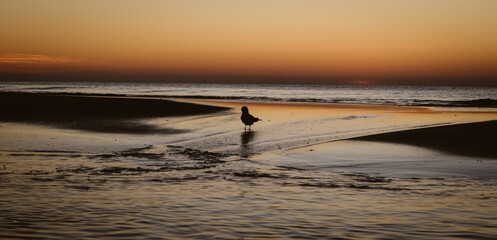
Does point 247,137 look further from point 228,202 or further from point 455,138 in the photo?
point 228,202

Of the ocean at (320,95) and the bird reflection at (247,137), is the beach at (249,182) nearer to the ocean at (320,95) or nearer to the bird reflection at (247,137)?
the bird reflection at (247,137)

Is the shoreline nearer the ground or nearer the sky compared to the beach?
nearer the sky

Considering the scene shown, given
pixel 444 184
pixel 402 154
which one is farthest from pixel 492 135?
pixel 444 184

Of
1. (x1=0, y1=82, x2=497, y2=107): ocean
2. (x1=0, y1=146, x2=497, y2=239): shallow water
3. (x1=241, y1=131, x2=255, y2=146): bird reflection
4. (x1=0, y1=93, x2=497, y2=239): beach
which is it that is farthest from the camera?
(x1=0, y1=82, x2=497, y2=107): ocean

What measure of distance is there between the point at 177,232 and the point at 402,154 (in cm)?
929

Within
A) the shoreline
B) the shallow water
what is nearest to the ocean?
the shoreline

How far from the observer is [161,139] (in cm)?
1853

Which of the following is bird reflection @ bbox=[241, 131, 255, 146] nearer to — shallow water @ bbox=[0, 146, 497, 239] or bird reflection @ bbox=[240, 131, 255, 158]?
bird reflection @ bbox=[240, 131, 255, 158]

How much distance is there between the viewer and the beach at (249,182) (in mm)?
7203

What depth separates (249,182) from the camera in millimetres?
10547

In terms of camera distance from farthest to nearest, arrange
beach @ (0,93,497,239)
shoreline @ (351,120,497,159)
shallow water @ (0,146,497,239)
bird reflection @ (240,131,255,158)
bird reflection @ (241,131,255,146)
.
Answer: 1. bird reflection @ (241,131,255,146)
2. shoreline @ (351,120,497,159)
3. bird reflection @ (240,131,255,158)
4. beach @ (0,93,497,239)
5. shallow water @ (0,146,497,239)

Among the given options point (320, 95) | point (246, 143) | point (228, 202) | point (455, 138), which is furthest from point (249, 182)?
point (320, 95)

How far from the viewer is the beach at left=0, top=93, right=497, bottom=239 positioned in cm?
720

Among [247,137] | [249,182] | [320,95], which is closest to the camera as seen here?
[249,182]
